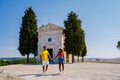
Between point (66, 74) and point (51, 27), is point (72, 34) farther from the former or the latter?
point (66, 74)

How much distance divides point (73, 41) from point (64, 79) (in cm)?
2277

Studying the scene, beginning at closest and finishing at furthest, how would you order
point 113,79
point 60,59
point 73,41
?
point 113,79 → point 60,59 → point 73,41

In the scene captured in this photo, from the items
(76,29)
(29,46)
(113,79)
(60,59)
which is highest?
(76,29)

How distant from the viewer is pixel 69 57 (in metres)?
39.4

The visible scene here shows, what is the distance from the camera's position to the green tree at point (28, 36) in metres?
38.0

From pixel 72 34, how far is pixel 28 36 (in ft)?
26.4

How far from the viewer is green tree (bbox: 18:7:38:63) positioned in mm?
38000

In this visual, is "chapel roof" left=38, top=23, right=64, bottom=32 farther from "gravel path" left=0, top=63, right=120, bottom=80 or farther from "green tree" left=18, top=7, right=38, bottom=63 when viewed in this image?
"gravel path" left=0, top=63, right=120, bottom=80

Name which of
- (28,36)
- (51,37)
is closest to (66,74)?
(51,37)

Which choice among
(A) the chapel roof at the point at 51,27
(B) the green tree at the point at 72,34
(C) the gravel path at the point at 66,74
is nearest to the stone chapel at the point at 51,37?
(A) the chapel roof at the point at 51,27

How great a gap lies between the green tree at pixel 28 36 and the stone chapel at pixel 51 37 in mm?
1382

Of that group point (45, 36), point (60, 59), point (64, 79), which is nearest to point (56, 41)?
point (45, 36)

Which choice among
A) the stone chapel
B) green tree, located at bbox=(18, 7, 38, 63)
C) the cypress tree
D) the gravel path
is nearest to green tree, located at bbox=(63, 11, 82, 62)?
the cypress tree

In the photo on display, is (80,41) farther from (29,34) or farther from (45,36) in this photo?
(29,34)
